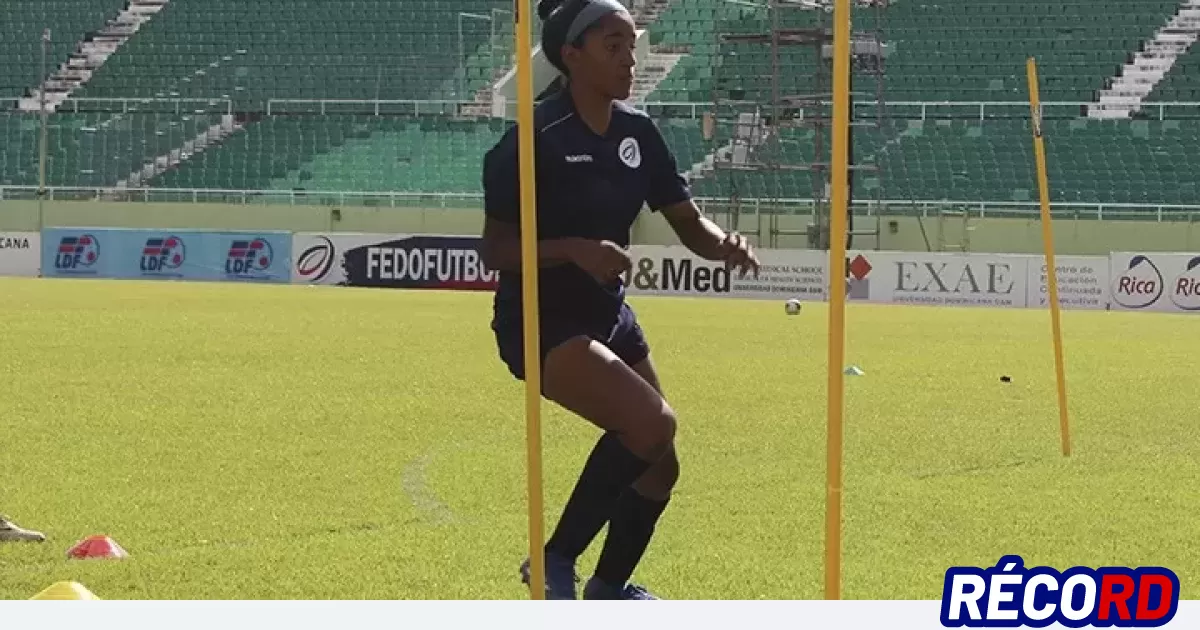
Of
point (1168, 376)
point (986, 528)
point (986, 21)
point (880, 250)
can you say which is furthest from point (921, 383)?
point (986, 21)

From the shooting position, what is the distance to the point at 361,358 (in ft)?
71.8

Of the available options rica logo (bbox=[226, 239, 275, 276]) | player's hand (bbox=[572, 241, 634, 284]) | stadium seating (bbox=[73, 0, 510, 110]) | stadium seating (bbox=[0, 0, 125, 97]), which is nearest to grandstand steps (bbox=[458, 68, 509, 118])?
stadium seating (bbox=[73, 0, 510, 110])

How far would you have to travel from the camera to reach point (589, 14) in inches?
280

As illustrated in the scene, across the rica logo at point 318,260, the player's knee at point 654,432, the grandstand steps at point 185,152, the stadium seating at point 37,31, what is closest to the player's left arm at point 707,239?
the player's knee at point 654,432

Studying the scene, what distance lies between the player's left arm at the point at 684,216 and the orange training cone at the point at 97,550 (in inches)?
108

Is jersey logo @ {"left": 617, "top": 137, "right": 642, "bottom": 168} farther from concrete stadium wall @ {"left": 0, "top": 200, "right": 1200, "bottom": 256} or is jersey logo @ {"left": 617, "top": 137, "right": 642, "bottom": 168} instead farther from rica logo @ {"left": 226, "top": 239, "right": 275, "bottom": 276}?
rica logo @ {"left": 226, "top": 239, "right": 275, "bottom": 276}

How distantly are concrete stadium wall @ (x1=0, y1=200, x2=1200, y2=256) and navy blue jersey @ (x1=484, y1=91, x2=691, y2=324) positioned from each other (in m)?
35.2

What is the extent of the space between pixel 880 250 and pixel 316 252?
1235cm

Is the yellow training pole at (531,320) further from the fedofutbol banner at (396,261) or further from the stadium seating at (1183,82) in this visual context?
the stadium seating at (1183,82)

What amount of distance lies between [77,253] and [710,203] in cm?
1467

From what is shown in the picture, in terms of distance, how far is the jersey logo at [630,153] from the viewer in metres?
7.21

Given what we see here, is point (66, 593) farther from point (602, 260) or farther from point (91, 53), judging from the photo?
point (91, 53)

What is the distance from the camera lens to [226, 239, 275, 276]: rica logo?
46.8m

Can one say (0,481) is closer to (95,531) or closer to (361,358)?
(95,531)
